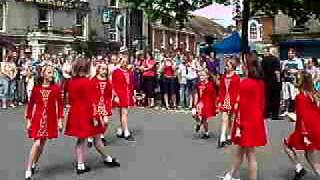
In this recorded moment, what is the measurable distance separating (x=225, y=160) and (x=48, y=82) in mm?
3272

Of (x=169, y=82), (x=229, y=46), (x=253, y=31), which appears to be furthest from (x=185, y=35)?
(x=169, y=82)

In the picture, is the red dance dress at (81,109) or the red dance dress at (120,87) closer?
the red dance dress at (81,109)

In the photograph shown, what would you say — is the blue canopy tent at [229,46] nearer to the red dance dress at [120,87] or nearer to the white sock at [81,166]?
the red dance dress at [120,87]

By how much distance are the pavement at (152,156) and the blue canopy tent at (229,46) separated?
12.1m

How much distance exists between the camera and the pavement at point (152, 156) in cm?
957

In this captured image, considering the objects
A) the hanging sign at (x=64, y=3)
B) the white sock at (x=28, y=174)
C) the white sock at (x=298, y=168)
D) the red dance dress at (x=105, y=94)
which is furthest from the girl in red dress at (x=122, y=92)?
the hanging sign at (x=64, y=3)

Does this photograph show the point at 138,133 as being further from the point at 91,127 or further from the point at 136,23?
the point at 136,23

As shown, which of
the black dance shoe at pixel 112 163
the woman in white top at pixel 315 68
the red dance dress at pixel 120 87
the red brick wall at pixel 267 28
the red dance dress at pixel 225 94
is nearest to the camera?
the black dance shoe at pixel 112 163

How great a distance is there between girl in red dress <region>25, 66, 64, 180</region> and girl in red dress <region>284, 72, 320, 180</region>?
3.40 metres

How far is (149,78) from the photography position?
22266 millimetres

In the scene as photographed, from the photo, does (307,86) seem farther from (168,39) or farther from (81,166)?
(168,39)

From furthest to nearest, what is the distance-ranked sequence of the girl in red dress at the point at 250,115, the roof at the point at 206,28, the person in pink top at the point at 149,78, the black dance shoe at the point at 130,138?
the roof at the point at 206,28 → the person in pink top at the point at 149,78 → the black dance shoe at the point at 130,138 → the girl in red dress at the point at 250,115

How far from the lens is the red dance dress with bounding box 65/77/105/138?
9695 mm

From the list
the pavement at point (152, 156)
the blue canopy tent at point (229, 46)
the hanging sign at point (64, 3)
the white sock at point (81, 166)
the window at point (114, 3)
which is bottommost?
the pavement at point (152, 156)
